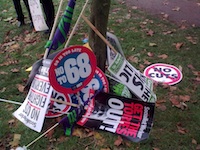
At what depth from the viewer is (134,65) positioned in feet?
13.0

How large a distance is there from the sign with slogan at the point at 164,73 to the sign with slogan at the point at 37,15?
191cm

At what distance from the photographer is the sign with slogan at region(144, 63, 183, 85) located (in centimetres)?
366

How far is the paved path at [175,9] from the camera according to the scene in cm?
527

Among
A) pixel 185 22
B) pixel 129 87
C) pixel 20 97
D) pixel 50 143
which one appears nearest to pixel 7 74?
pixel 20 97

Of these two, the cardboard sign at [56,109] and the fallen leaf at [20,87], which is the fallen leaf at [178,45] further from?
the fallen leaf at [20,87]

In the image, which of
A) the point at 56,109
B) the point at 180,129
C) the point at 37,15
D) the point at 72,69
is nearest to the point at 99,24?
the point at 72,69

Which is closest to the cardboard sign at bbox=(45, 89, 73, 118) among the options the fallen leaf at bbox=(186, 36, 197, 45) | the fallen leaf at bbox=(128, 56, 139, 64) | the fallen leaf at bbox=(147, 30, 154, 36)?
the fallen leaf at bbox=(128, 56, 139, 64)

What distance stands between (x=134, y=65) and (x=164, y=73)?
1.42ft

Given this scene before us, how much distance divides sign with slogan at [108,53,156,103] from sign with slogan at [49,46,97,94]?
0.93 ft

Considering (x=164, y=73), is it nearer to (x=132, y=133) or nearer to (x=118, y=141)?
(x=132, y=133)

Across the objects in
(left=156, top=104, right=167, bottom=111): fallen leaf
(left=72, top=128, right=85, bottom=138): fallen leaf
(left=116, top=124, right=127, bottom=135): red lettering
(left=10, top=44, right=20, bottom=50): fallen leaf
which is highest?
(left=10, top=44, right=20, bottom=50): fallen leaf

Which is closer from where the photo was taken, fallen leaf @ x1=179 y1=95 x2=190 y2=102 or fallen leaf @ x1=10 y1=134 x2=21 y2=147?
fallen leaf @ x1=10 y1=134 x2=21 y2=147

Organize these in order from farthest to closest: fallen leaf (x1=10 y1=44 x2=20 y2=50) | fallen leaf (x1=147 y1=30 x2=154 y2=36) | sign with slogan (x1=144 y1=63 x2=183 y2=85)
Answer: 1. fallen leaf (x1=147 y1=30 x2=154 y2=36)
2. fallen leaf (x1=10 y1=44 x2=20 y2=50)
3. sign with slogan (x1=144 y1=63 x2=183 y2=85)

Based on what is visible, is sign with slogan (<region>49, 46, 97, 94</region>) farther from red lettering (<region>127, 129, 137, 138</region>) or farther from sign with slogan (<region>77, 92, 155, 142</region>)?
red lettering (<region>127, 129, 137, 138</region>)
